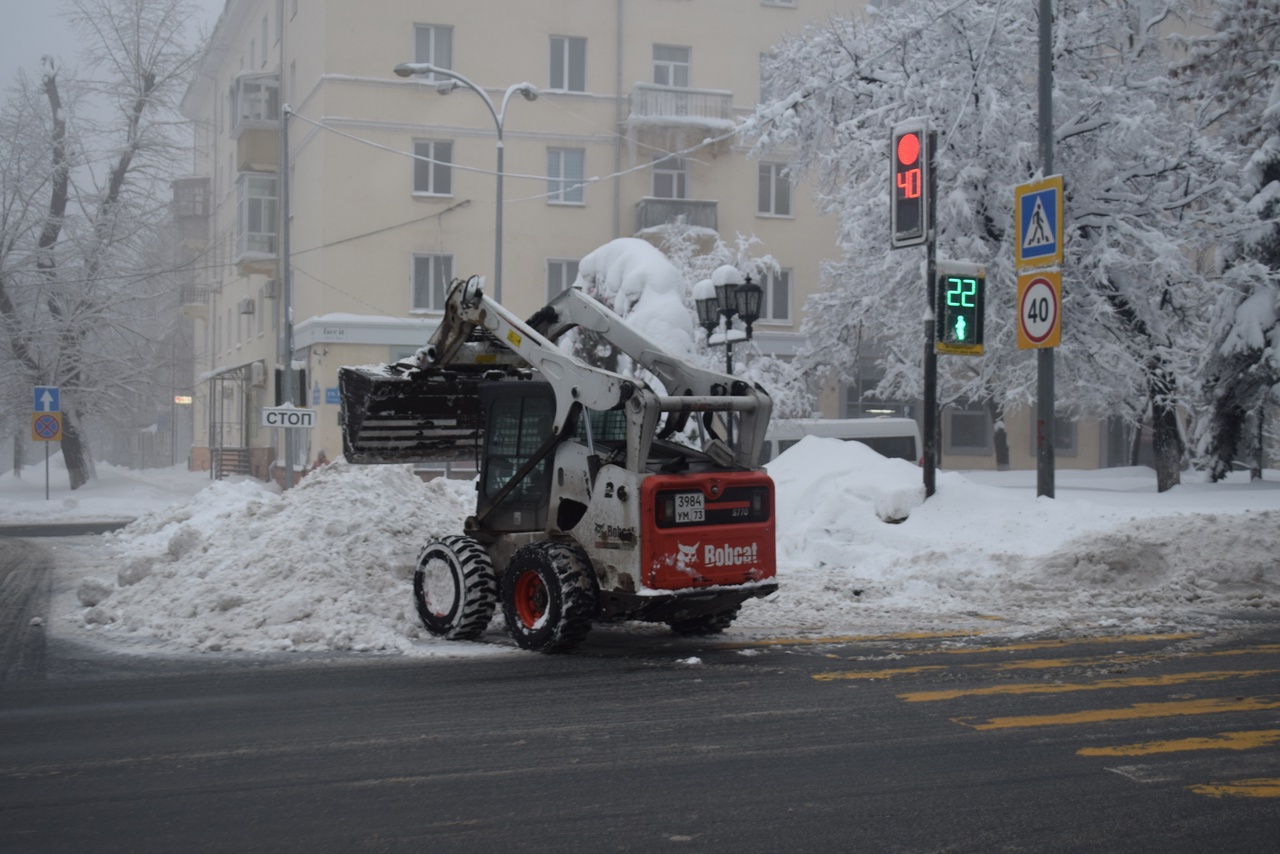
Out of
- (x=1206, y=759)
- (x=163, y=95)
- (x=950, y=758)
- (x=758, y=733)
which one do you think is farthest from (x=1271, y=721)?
(x=163, y=95)

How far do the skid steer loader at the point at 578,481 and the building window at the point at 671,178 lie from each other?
91.1ft

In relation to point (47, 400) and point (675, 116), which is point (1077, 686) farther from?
point (675, 116)

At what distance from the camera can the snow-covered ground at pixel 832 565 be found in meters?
10.4

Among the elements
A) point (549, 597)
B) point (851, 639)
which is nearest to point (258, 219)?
point (549, 597)

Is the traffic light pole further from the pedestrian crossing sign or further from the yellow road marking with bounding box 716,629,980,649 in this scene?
the yellow road marking with bounding box 716,629,980,649

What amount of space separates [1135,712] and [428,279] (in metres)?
31.4

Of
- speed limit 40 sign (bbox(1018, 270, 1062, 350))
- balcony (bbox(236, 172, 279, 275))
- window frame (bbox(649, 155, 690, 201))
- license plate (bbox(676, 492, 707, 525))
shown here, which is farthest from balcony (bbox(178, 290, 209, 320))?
license plate (bbox(676, 492, 707, 525))

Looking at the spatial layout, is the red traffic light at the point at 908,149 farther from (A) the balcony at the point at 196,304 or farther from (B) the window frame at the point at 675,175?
(A) the balcony at the point at 196,304

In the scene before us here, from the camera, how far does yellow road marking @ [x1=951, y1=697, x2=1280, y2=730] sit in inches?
265

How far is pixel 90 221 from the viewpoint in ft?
120

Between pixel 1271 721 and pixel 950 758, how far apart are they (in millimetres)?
2019

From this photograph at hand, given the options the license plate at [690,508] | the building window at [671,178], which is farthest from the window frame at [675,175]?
the license plate at [690,508]

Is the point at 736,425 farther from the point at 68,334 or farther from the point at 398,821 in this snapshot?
the point at 68,334

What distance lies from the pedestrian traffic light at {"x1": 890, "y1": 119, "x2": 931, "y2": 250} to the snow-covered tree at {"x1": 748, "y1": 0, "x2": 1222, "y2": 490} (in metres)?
4.71
